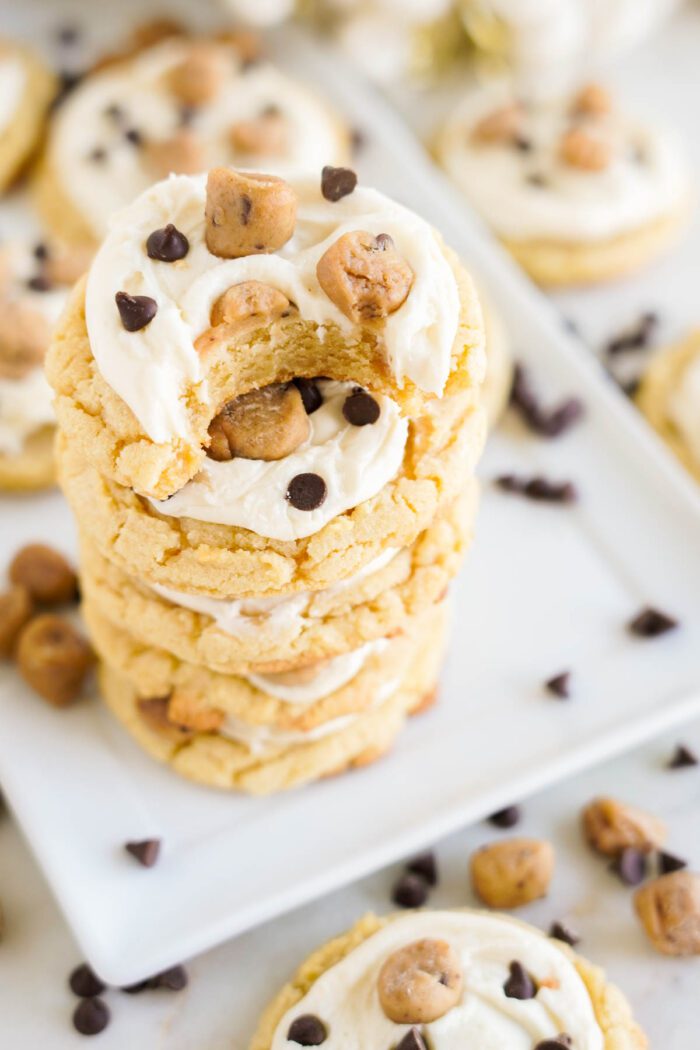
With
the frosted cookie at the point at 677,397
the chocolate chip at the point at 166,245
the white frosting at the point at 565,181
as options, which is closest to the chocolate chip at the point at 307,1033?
the chocolate chip at the point at 166,245

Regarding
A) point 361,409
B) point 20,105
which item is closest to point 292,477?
point 361,409

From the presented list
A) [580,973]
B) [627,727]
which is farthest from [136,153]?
[580,973]

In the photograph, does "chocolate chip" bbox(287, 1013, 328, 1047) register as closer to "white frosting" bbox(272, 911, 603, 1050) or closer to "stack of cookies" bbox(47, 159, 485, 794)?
"white frosting" bbox(272, 911, 603, 1050)

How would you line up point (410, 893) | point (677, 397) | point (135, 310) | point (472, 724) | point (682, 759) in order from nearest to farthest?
1. point (135, 310)
2. point (410, 893)
3. point (472, 724)
4. point (682, 759)
5. point (677, 397)

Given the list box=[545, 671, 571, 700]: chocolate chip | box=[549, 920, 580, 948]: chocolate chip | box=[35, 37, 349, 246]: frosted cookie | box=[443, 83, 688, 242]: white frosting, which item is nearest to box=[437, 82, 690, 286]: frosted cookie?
box=[443, 83, 688, 242]: white frosting

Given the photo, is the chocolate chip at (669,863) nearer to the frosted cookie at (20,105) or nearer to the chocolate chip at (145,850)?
the chocolate chip at (145,850)

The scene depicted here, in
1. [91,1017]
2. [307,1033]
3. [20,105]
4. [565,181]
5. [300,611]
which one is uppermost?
[20,105]

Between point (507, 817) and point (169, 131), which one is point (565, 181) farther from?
point (507, 817)
